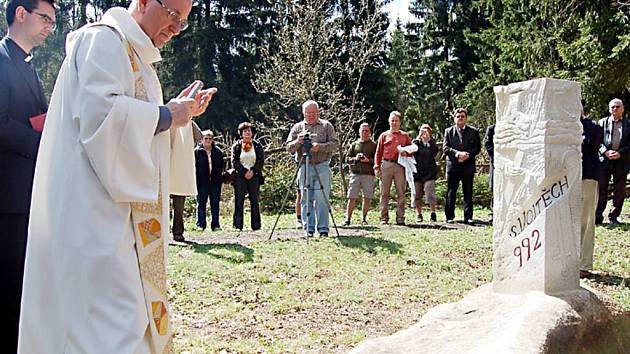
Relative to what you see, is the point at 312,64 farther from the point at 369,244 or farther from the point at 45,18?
the point at 45,18

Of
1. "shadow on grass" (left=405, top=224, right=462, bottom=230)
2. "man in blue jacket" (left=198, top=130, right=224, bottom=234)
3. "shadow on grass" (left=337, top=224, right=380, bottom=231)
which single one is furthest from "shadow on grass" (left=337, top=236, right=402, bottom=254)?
"man in blue jacket" (left=198, top=130, right=224, bottom=234)

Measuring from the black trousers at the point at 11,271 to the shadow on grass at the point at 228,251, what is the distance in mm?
4657

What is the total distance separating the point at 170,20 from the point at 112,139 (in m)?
0.59

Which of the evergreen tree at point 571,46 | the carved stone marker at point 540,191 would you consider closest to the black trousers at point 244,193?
the carved stone marker at point 540,191

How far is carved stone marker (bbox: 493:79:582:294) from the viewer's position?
473cm

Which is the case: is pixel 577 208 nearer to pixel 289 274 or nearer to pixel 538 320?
pixel 538 320

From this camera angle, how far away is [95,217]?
2283 millimetres

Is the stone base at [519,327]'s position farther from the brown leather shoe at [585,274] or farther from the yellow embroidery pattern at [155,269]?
the brown leather shoe at [585,274]

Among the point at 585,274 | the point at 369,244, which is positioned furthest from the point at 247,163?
the point at 585,274

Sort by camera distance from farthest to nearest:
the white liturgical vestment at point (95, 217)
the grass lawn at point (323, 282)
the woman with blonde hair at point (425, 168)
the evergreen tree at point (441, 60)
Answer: the evergreen tree at point (441, 60) → the woman with blonde hair at point (425, 168) → the grass lawn at point (323, 282) → the white liturgical vestment at point (95, 217)

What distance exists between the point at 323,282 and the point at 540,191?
8.99 ft

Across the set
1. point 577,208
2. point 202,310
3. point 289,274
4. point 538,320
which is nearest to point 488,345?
point 538,320

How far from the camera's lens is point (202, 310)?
5.78 meters

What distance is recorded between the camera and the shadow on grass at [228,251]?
797cm
